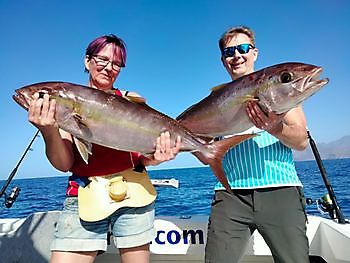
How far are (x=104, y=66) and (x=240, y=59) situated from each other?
1.25 m

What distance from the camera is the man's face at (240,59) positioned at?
9.98ft

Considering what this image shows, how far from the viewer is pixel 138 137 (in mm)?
2686

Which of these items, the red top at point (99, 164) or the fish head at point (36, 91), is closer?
Result: the fish head at point (36, 91)

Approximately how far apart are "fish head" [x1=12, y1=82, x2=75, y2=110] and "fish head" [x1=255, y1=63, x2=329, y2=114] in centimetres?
156

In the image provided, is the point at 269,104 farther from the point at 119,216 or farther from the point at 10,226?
the point at 10,226

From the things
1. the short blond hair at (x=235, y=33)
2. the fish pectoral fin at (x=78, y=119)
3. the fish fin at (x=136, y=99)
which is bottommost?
the fish pectoral fin at (x=78, y=119)

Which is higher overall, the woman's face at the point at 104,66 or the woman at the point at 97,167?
the woman's face at the point at 104,66

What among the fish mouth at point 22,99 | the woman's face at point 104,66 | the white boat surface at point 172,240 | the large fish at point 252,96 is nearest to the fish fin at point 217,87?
the large fish at point 252,96

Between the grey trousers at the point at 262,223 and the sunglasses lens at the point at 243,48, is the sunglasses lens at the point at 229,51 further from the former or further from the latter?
the grey trousers at the point at 262,223

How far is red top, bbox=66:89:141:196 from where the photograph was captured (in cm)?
265

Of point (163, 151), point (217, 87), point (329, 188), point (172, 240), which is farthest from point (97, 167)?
point (329, 188)

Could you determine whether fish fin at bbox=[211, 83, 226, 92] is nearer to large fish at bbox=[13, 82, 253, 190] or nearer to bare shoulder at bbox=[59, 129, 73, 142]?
large fish at bbox=[13, 82, 253, 190]

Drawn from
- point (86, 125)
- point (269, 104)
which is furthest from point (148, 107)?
point (269, 104)

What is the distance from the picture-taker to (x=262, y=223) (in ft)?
8.96
